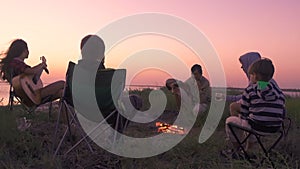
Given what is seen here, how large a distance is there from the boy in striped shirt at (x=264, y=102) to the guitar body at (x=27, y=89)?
2.58 m

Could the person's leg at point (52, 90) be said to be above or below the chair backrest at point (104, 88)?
below

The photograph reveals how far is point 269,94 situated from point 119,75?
1467mm

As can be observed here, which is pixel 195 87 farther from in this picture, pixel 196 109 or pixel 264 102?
pixel 264 102

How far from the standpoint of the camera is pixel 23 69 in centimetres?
579

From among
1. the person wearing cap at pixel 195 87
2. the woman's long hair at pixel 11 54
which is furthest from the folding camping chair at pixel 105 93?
the person wearing cap at pixel 195 87

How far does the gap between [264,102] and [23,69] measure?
10.5 ft

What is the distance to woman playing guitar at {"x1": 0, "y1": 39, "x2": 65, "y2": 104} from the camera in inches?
218

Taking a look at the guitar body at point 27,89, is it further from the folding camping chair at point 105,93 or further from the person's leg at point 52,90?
the folding camping chair at point 105,93

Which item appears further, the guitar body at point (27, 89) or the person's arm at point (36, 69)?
the person's arm at point (36, 69)

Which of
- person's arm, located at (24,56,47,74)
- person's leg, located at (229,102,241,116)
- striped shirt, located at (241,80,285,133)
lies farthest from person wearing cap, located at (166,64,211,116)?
striped shirt, located at (241,80,285,133)

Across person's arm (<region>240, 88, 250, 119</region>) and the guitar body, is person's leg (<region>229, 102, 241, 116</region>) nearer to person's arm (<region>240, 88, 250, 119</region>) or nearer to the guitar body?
person's arm (<region>240, 88, 250, 119</region>)

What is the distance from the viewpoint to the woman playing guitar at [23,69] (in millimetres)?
5547

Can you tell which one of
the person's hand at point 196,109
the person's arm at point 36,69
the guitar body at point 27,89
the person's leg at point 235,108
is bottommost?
the person's hand at point 196,109

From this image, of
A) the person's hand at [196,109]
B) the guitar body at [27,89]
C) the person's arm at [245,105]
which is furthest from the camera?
the person's hand at [196,109]
